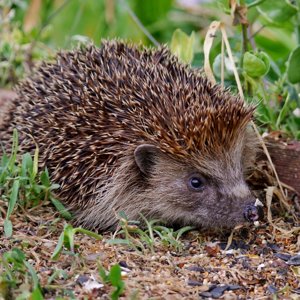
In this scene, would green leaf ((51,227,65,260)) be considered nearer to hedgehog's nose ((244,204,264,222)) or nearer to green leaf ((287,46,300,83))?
hedgehog's nose ((244,204,264,222))

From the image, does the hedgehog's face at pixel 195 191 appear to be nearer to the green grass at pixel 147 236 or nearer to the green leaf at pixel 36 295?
the green grass at pixel 147 236

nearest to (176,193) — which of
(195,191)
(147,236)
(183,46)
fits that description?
(195,191)

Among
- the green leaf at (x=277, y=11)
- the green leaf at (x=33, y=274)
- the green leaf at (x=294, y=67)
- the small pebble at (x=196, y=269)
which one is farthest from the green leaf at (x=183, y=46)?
the green leaf at (x=33, y=274)

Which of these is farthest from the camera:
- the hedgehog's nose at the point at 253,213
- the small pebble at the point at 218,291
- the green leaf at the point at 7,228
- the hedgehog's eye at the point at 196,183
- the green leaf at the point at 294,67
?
the green leaf at the point at 294,67

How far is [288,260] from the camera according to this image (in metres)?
4.41

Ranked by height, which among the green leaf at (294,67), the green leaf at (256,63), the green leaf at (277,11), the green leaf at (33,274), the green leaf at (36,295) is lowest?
the green leaf at (36,295)

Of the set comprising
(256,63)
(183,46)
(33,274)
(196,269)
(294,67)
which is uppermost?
(183,46)

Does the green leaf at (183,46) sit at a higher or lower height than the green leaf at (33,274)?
higher

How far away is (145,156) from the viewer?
4797 millimetres

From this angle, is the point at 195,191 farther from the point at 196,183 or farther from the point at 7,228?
the point at 7,228

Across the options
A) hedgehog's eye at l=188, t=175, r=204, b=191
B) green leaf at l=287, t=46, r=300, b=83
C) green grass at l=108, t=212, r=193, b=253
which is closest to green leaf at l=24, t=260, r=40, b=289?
green grass at l=108, t=212, r=193, b=253

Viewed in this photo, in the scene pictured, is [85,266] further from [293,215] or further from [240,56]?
[240,56]

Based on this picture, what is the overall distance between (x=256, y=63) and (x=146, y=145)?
43.2 inches

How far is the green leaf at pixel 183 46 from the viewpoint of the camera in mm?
6292
